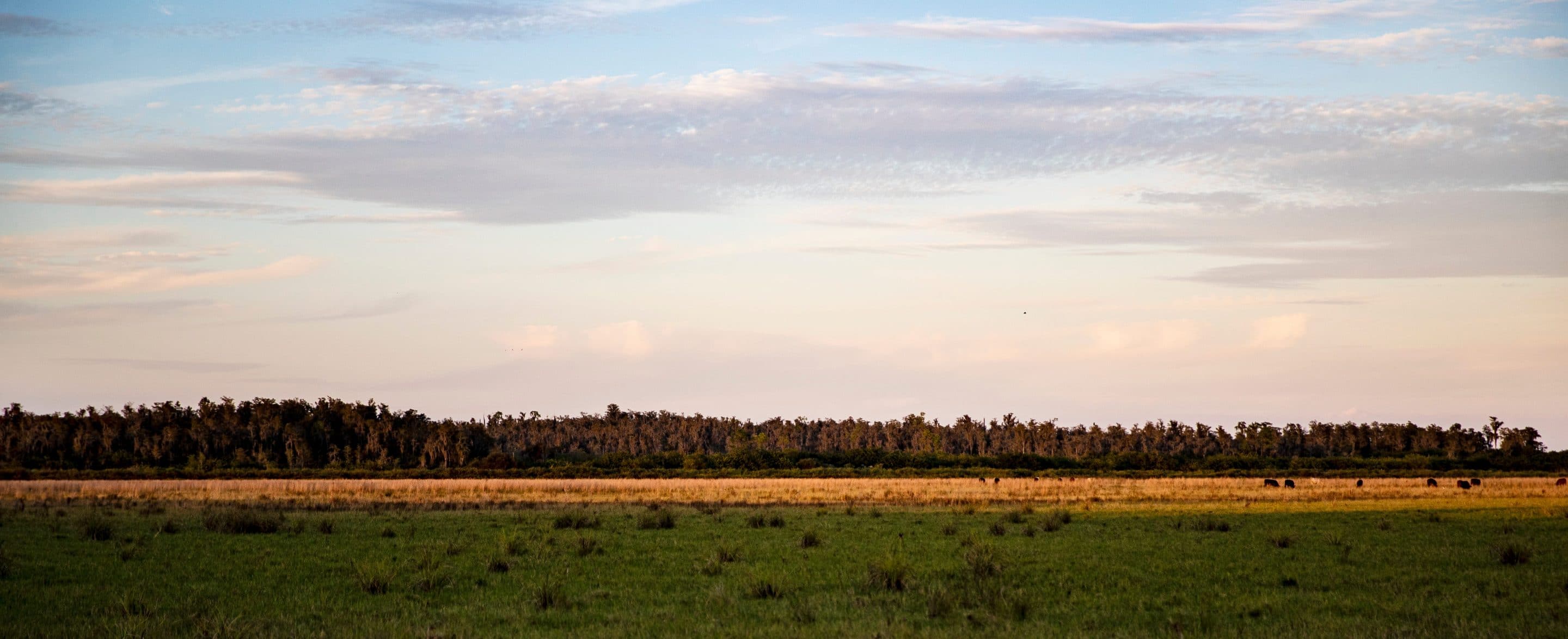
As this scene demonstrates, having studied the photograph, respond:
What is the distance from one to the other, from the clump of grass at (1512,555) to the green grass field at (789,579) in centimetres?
6

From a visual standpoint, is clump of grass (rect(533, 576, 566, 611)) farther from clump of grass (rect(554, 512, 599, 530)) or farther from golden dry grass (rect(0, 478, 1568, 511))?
golden dry grass (rect(0, 478, 1568, 511))

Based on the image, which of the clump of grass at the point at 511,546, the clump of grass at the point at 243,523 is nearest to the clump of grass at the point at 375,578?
the clump of grass at the point at 511,546

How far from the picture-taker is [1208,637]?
13867mm

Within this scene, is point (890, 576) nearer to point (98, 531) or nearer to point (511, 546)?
point (511, 546)

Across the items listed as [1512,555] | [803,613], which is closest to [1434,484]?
[1512,555]

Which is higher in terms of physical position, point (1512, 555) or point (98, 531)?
point (1512, 555)

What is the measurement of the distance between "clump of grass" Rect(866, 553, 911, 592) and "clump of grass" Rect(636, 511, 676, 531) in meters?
13.5

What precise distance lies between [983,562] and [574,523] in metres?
16.8

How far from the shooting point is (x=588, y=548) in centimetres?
2453

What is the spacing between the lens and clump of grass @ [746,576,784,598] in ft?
58.4

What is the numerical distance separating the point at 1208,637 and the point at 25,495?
52.4 metres

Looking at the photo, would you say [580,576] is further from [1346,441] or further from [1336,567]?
[1346,441]

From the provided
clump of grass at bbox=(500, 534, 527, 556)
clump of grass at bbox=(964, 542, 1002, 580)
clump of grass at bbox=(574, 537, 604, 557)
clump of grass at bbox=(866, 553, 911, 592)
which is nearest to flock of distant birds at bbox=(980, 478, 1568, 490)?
clump of grass at bbox=(964, 542, 1002, 580)

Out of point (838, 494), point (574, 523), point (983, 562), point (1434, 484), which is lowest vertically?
point (838, 494)
